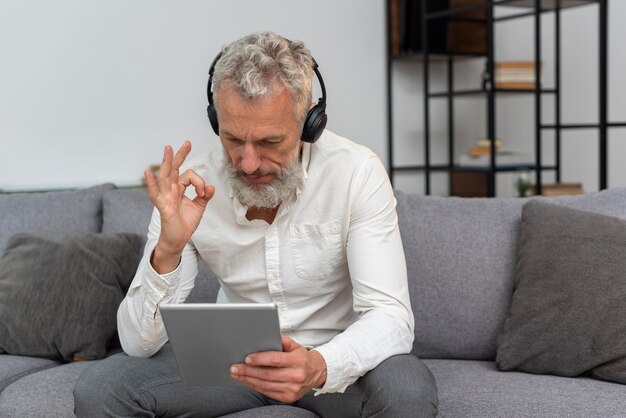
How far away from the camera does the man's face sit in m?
1.62

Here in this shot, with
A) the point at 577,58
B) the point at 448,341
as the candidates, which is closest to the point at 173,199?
the point at 448,341

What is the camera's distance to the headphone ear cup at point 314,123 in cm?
170

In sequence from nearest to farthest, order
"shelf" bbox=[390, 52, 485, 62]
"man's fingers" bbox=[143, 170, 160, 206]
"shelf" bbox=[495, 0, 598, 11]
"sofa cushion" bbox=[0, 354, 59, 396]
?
"man's fingers" bbox=[143, 170, 160, 206] < "sofa cushion" bbox=[0, 354, 59, 396] < "shelf" bbox=[495, 0, 598, 11] < "shelf" bbox=[390, 52, 485, 62]

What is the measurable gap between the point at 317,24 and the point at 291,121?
2527 millimetres

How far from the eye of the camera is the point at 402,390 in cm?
150

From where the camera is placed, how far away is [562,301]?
1917 millimetres

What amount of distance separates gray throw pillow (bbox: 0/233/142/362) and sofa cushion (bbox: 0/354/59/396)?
2cm

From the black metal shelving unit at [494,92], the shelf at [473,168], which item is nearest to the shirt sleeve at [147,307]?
the black metal shelving unit at [494,92]

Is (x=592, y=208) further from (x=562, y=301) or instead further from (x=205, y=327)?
(x=205, y=327)

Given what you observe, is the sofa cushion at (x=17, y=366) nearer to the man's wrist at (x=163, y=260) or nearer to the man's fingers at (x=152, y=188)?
the man's wrist at (x=163, y=260)

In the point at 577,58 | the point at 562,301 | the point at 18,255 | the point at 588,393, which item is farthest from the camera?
the point at 577,58

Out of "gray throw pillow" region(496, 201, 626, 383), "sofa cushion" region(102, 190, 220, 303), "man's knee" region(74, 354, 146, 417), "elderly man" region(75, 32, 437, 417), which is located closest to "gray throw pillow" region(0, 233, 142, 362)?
"sofa cushion" region(102, 190, 220, 303)

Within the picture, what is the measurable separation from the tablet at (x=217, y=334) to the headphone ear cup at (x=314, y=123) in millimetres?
484

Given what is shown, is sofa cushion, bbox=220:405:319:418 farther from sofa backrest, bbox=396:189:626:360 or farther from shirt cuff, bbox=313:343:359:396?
sofa backrest, bbox=396:189:626:360
